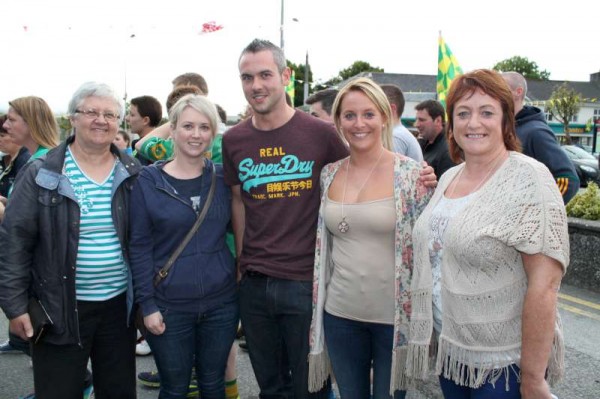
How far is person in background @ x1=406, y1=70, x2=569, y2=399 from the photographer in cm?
186

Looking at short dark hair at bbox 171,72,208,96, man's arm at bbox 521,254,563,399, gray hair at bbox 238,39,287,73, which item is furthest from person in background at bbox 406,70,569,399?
short dark hair at bbox 171,72,208,96

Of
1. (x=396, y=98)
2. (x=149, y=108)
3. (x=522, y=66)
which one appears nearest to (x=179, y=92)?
(x=149, y=108)

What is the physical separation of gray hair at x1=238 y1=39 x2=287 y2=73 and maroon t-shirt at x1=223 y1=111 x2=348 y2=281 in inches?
12.2

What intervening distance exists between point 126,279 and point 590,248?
529cm

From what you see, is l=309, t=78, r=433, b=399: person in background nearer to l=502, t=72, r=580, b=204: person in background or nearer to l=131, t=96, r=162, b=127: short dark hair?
l=502, t=72, r=580, b=204: person in background

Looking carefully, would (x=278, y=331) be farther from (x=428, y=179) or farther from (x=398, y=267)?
(x=428, y=179)

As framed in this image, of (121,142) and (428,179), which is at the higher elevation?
(121,142)

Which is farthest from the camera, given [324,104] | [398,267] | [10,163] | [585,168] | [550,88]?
[550,88]

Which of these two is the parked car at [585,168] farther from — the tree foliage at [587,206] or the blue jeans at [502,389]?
the blue jeans at [502,389]

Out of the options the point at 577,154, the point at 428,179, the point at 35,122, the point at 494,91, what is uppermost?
the point at 494,91

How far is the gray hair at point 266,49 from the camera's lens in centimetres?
284

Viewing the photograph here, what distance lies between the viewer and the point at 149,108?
5.03m

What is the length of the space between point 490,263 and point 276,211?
47.5 inches

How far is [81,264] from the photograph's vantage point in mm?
2619
